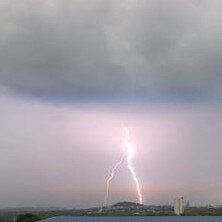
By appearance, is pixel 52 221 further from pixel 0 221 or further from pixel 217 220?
pixel 0 221

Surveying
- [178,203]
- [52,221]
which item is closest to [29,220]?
[52,221]

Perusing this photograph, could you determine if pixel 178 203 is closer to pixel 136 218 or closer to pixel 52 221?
pixel 136 218

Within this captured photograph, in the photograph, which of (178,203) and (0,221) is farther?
(0,221)

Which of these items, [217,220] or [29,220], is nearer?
[217,220]

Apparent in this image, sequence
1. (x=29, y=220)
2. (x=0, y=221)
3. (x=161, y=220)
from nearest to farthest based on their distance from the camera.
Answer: (x=161, y=220)
(x=29, y=220)
(x=0, y=221)

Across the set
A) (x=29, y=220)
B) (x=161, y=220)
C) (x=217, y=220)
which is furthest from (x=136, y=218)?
(x=29, y=220)

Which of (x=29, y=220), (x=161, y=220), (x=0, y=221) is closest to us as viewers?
(x=161, y=220)

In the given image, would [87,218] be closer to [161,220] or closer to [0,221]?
[161,220]

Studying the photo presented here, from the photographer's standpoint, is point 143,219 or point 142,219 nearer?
point 143,219
